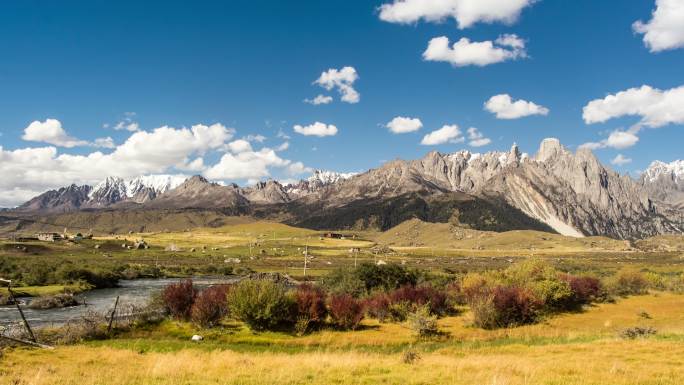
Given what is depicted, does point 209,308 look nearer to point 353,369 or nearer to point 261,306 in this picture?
point 261,306

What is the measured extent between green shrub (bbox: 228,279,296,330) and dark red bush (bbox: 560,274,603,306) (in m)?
34.4

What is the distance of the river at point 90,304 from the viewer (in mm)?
49188

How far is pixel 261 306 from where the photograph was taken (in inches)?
1556

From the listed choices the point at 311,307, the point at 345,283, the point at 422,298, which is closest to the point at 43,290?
the point at 345,283

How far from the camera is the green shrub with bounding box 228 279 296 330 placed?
3944cm

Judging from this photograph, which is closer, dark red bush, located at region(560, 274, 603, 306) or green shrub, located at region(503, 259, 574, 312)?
green shrub, located at region(503, 259, 574, 312)

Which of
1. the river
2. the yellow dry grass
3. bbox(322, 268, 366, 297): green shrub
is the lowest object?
the river

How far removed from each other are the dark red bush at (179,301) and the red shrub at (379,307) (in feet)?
55.2

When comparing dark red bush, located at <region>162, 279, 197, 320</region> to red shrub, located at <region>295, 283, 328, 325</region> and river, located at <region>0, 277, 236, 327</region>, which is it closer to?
river, located at <region>0, 277, 236, 327</region>

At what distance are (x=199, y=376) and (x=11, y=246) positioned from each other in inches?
6503

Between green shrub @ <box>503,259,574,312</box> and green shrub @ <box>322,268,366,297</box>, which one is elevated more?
green shrub @ <box>503,259,574,312</box>

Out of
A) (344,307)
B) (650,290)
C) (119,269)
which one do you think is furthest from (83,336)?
(119,269)

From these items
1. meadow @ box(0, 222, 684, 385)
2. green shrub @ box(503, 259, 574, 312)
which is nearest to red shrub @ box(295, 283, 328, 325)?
meadow @ box(0, 222, 684, 385)

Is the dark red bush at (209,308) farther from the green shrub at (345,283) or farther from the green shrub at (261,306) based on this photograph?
the green shrub at (345,283)
